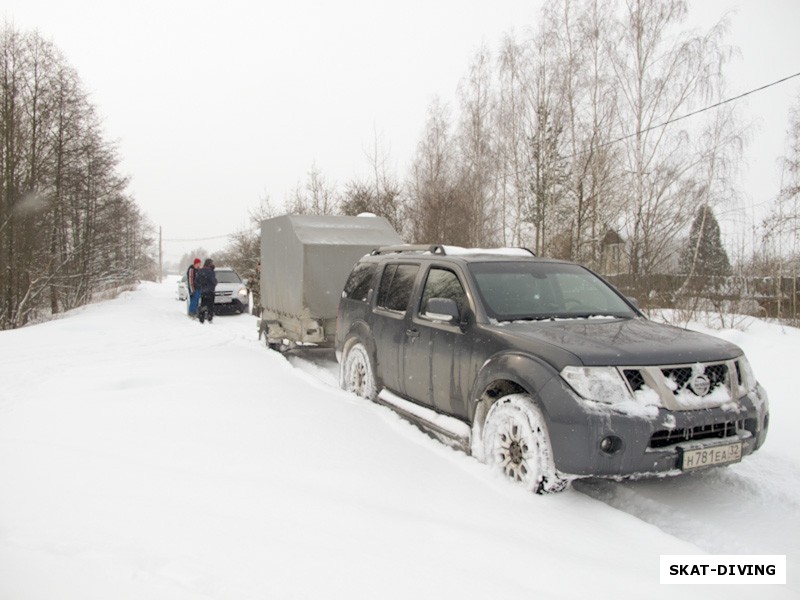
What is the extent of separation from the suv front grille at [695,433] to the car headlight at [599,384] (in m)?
0.30

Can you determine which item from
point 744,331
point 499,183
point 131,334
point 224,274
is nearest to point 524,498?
point 744,331

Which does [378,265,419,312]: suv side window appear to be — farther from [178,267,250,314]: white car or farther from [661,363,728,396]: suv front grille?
[178,267,250,314]: white car

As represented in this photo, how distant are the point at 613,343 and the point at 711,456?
0.87 meters

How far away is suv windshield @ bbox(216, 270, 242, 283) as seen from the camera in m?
18.3

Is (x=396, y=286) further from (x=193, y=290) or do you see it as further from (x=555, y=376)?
(x=193, y=290)

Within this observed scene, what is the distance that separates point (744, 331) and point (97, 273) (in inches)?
1038

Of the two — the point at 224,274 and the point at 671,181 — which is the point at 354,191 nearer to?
the point at 224,274

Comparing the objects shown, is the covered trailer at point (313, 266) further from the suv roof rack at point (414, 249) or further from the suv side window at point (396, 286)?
the suv side window at point (396, 286)

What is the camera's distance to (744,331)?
891 centimetres

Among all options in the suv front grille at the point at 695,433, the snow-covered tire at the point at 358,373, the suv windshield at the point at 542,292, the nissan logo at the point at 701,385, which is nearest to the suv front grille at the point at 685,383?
the nissan logo at the point at 701,385

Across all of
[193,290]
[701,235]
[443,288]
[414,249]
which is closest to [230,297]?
[193,290]

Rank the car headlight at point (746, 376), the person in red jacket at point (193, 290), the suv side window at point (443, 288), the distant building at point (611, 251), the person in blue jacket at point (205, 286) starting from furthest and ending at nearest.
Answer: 1. the distant building at point (611, 251)
2. the person in red jacket at point (193, 290)
3. the person in blue jacket at point (205, 286)
4. the suv side window at point (443, 288)
5. the car headlight at point (746, 376)

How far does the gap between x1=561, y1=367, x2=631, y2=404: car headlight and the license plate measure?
0.51m

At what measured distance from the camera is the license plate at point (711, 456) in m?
3.23
